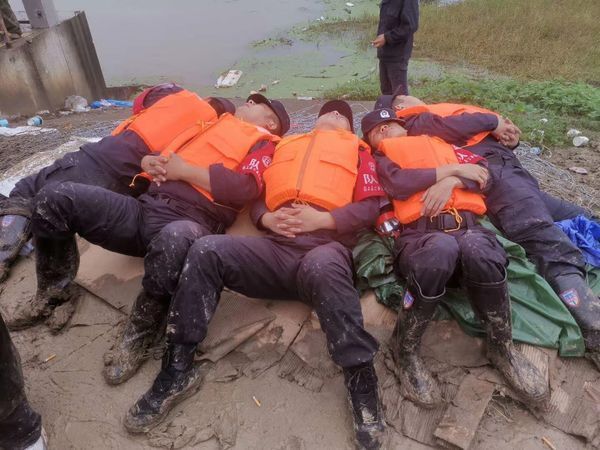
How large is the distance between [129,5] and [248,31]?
204 inches

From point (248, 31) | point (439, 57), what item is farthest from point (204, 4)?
point (439, 57)

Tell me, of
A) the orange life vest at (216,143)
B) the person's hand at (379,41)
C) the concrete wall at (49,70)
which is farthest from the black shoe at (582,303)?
the concrete wall at (49,70)

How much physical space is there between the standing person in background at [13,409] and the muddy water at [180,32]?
8.51m

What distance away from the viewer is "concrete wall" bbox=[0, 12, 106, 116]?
264 inches

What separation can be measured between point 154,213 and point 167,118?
823 mm

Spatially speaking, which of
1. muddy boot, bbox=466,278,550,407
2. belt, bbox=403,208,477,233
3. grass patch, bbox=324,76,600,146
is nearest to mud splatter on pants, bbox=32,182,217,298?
belt, bbox=403,208,477,233

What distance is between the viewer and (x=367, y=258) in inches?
107

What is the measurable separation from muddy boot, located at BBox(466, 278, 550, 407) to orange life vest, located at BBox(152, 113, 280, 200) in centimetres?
153

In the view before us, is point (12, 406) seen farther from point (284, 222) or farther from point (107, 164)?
point (107, 164)

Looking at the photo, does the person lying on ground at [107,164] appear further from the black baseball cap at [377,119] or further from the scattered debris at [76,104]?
the scattered debris at [76,104]

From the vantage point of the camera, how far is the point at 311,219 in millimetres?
2555

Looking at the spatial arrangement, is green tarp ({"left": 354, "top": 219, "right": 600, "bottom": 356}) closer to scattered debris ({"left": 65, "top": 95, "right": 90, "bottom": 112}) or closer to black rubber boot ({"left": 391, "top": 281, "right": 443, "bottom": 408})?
black rubber boot ({"left": 391, "top": 281, "right": 443, "bottom": 408})

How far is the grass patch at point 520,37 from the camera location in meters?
8.45

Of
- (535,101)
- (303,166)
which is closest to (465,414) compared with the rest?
(303,166)
